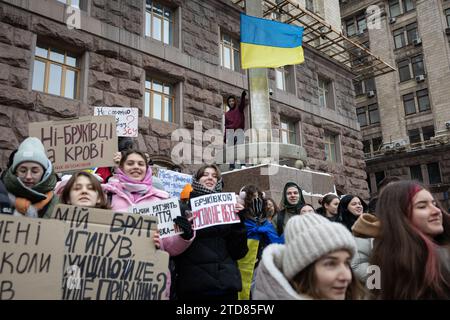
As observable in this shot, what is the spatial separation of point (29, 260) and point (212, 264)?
56.1 inches

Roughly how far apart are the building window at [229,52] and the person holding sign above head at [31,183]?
399 inches

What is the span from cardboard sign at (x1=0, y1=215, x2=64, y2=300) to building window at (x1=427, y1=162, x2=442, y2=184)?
86.8 feet

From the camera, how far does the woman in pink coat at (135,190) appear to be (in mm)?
2824

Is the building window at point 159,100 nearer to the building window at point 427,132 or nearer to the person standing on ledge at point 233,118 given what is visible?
the person standing on ledge at point 233,118

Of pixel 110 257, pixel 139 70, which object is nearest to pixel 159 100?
pixel 139 70

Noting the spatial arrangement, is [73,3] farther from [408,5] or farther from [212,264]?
[408,5]

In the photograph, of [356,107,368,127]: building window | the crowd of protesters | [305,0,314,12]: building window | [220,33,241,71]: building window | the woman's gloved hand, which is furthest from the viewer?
[356,107,368,127]: building window

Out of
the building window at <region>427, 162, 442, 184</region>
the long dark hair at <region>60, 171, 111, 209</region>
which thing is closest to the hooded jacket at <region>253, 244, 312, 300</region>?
the long dark hair at <region>60, 171, 111, 209</region>

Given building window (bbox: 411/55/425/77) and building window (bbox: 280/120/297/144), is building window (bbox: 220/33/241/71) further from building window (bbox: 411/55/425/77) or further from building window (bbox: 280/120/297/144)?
building window (bbox: 411/55/425/77)

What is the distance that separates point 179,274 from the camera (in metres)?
2.97

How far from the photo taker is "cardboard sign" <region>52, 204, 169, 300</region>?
6.68ft

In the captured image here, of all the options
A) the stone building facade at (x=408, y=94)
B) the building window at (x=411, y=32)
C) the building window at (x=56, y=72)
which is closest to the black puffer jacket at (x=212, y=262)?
the building window at (x=56, y=72)
